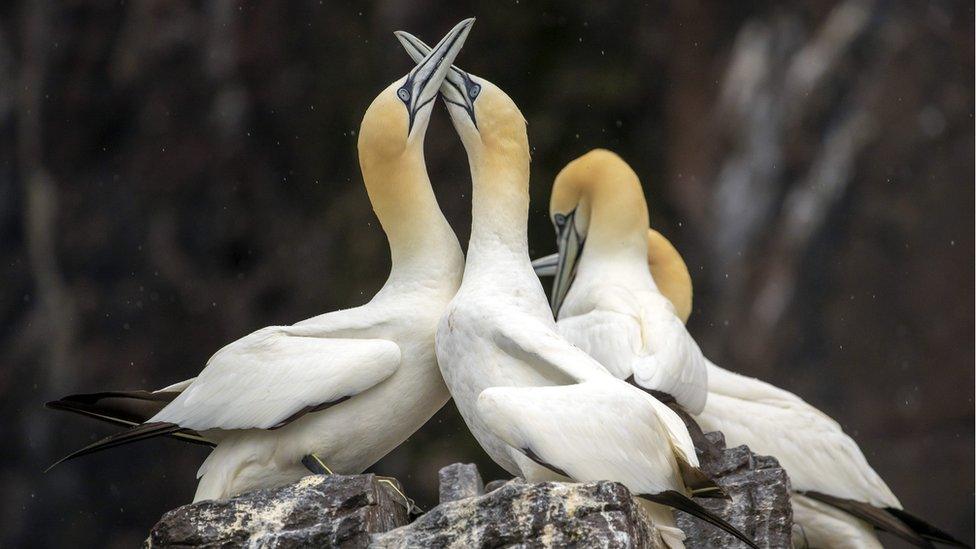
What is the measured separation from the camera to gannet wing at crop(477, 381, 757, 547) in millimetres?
3875

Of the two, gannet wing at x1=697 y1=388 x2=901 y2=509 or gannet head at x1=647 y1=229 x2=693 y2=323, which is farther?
gannet head at x1=647 y1=229 x2=693 y2=323

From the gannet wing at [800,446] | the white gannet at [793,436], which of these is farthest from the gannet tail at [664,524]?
the gannet wing at [800,446]

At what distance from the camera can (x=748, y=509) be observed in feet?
16.9

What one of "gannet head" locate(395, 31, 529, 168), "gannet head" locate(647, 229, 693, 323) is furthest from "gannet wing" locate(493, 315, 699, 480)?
"gannet head" locate(647, 229, 693, 323)

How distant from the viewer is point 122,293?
10.7 m

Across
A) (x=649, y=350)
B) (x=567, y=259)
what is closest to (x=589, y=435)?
(x=649, y=350)

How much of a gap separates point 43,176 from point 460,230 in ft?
10.6

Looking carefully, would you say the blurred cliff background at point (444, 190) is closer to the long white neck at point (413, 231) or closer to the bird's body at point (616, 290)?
the bird's body at point (616, 290)

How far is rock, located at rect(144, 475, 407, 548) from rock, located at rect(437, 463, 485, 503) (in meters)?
1.71

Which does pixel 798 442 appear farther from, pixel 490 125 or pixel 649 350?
pixel 490 125

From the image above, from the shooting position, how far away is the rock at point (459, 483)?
5.82 m

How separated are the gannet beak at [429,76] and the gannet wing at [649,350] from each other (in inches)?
55.8

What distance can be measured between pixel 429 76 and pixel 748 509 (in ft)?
6.46

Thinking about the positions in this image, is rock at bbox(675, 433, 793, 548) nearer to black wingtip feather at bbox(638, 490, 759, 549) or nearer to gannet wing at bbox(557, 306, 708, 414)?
gannet wing at bbox(557, 306, 708, 414)
